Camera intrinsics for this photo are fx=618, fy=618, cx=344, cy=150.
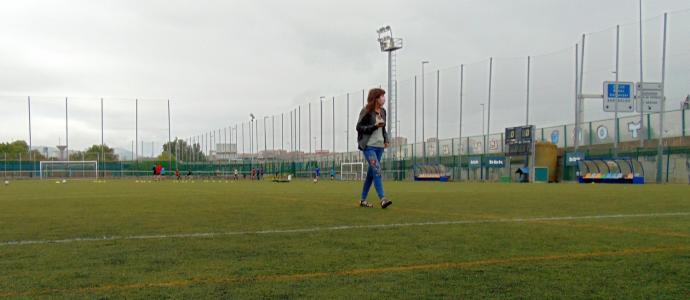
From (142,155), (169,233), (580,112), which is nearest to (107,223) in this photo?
(169,233)

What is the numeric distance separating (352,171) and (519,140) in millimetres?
18527

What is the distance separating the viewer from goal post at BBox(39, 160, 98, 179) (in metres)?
55.6

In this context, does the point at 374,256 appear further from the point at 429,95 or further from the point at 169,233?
the point at 429,95

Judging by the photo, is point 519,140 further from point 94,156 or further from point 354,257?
point 94,156

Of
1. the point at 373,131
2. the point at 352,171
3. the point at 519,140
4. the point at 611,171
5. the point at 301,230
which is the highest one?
the point at 519,140

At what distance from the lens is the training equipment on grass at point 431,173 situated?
3991 cm

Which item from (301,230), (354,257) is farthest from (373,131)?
(354,257)

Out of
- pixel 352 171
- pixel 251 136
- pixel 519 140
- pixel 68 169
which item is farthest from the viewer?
pixel 251 136

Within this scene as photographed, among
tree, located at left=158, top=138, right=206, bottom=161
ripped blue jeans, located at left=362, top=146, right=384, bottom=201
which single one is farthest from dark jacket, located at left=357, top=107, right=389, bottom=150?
tree, located at left=158, top=138, right=206, bottom=161

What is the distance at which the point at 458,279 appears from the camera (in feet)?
10.5

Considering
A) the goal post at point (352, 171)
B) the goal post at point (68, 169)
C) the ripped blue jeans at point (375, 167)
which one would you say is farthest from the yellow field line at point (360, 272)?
the goal post at point (68, 169)

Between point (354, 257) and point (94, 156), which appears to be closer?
point (354, 257)

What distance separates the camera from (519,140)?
34625 mm

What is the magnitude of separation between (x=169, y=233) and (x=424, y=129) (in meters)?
44.0
